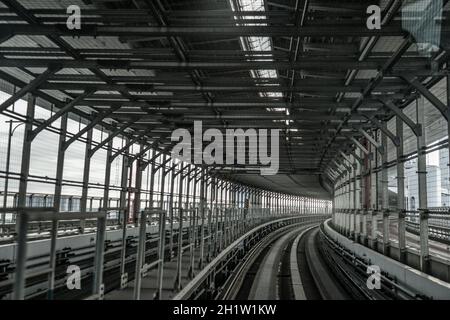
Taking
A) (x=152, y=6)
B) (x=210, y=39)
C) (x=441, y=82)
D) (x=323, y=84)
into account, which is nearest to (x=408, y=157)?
(x=441, y=82)

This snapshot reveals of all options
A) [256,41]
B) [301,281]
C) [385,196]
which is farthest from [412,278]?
[301,281]

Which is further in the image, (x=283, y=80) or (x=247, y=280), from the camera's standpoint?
(x=247, y=280)

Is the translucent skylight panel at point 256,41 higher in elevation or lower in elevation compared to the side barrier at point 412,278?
higher

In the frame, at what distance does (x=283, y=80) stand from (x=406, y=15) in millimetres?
3799

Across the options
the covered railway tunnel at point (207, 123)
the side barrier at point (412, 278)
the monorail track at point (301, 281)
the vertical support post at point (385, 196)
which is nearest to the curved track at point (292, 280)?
the monorail track at point (301, 281)

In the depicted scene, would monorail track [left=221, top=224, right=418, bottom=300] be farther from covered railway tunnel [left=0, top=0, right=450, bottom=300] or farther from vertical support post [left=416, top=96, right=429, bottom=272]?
vertical support post [left=416, top=96, right=429, bottom=272]

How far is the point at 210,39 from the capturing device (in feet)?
27.2

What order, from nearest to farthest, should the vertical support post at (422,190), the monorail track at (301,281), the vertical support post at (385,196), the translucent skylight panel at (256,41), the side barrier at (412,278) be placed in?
the side barrier at (412,278), the translucent skylight panel at (256,41), the vertical support post at (422,190), the vertical support post at (385,196), the monorail track at (301,281)

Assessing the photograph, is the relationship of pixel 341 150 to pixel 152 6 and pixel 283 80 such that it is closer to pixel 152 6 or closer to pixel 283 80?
pixel 283 80

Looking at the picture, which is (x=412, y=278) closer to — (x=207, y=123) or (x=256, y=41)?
(x=256, y=41)
